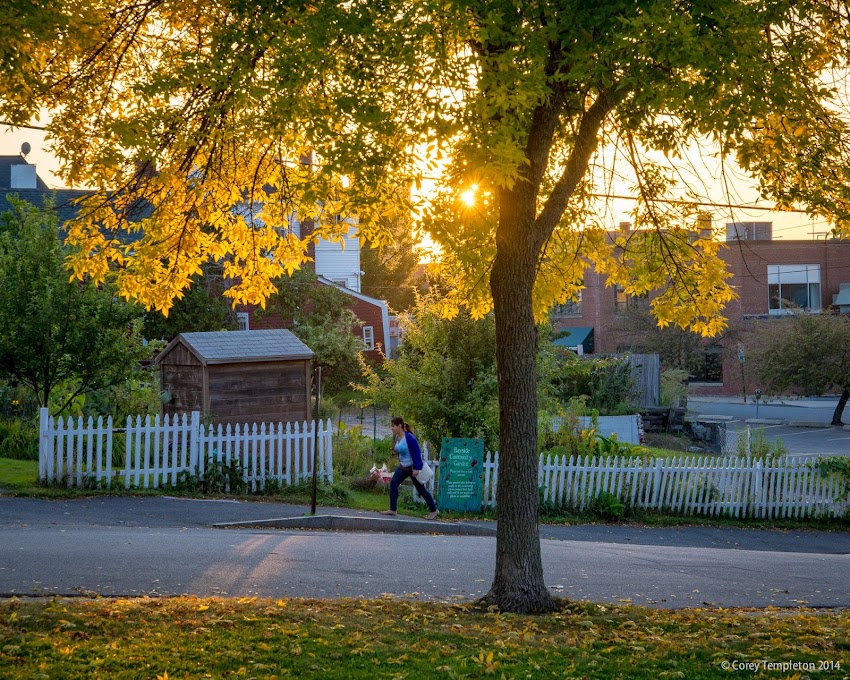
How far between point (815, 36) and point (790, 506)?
11739mm

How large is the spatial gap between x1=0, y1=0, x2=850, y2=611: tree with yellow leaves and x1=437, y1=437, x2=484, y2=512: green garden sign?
609 centimetres

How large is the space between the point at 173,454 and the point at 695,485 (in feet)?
31.2

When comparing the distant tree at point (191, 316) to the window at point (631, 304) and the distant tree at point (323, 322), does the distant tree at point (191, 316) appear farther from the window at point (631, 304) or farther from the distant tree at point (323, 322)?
the window at point (631, 304)

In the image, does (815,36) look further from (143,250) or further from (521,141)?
(143,250)

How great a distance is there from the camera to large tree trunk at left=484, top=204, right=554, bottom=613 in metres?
8.19

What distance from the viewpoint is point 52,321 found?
Result: 52.2 feet

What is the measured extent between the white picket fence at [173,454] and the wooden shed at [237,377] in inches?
14.0

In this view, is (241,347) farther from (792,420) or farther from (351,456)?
(792,420)

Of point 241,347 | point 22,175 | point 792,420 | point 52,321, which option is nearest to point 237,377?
point 241,347

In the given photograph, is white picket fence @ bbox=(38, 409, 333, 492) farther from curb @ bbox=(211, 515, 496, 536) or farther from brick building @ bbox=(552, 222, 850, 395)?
brick building @ bbox=(552, 222, 850, 395)

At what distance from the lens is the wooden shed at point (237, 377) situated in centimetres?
1700

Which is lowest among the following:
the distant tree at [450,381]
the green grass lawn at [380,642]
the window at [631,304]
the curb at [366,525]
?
the curb at [366,525]

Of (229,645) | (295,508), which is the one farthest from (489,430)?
(229,645)

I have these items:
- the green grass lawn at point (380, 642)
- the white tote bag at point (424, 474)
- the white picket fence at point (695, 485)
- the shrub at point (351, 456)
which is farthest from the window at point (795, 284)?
the green grass lawn at point (380, 642)
